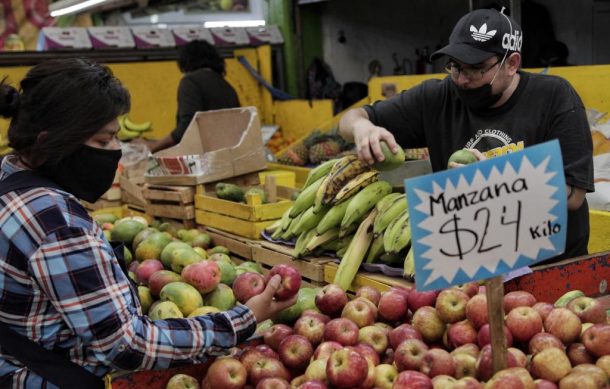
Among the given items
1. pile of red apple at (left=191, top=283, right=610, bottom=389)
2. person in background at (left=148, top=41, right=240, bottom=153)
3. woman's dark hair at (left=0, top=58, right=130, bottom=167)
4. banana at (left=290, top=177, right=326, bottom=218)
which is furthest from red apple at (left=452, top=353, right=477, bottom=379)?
person in background at (left=148, top=41, right=240, bottom=153)

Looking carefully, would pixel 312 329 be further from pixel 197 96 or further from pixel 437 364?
pixel 197 96

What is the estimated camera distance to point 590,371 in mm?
1571

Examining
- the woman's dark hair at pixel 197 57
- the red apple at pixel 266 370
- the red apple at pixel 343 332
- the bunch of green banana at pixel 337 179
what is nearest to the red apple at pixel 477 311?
the red apple at pixel 343 332

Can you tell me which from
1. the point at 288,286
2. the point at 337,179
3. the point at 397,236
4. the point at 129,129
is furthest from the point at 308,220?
the point at 129,129

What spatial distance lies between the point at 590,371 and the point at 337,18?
A: 29.4 feet

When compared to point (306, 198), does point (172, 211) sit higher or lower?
lower

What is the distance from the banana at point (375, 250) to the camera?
2.76 meters

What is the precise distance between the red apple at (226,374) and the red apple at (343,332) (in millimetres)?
280

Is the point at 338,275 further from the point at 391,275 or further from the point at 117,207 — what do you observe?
the point at 117,207

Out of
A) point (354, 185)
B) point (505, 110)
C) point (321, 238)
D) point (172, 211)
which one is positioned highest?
point (505, 110)

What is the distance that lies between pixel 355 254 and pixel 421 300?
0.67 metres

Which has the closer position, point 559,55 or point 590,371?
point 590,371

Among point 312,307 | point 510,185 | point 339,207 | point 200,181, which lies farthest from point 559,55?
point 510,185

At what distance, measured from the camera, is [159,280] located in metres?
2.49
